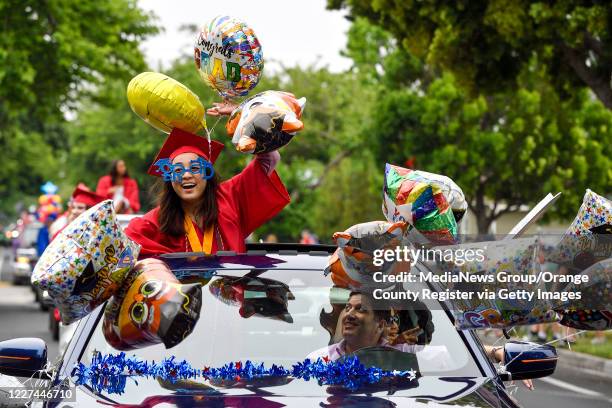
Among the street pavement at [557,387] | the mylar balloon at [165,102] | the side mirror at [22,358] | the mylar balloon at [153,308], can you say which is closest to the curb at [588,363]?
the street pavement at [557,387]

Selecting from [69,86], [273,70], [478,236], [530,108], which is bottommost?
[478,236]

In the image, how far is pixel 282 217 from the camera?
56719 mm

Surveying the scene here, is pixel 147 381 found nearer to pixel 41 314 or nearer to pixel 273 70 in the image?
pixel 41 314

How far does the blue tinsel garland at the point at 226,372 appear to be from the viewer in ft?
13.9

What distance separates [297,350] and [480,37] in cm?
1288

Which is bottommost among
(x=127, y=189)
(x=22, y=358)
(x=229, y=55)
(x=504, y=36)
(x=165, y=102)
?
(x=22, y=358)

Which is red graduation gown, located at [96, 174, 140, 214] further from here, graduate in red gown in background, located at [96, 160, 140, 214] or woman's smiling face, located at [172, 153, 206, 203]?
woman's smiling face, located at [172, 153, 206, 203]

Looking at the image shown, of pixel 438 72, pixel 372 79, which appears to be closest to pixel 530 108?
pixel 438 72

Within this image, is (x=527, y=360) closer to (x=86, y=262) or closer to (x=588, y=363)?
(x=86, y=262)

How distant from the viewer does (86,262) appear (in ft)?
13.2

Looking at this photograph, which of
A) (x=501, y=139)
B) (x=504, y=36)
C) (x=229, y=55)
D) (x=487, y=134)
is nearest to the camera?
(x=229, y=55)

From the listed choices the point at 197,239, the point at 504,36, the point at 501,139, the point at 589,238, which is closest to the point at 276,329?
the point at 197,239

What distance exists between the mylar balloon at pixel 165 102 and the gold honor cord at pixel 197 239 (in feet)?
1.38

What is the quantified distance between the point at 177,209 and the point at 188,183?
0.15 meters
